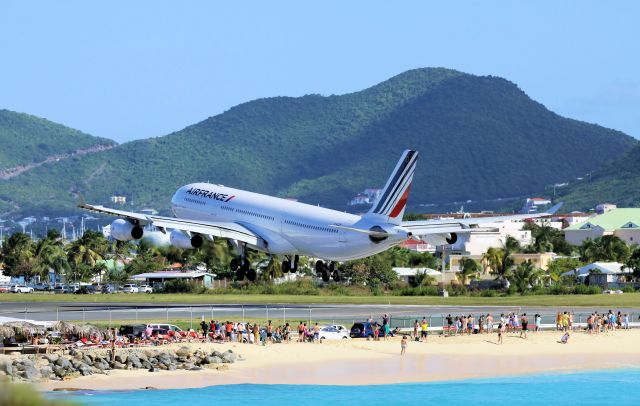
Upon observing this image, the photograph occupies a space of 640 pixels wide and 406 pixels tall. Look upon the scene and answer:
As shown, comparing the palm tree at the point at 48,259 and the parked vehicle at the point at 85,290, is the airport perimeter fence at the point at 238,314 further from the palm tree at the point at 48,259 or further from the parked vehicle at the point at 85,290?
the palm tree at the point at 48,259

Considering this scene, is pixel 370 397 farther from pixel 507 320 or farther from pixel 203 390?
pixel 507 320

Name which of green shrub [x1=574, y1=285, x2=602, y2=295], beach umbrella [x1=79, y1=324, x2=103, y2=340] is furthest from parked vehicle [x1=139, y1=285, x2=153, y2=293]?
beach umbrella [x1=79, y1=324, x2=103, y2=340]

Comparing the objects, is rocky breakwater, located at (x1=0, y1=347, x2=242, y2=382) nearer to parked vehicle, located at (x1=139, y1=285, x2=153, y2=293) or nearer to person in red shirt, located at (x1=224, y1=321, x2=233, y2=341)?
person in red shirt, located at (x1=224, y1=321, x2=233, y2=341)

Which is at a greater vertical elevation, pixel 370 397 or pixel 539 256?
pixel 539 256

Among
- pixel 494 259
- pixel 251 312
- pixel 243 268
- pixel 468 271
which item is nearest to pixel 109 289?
pixel 468 271

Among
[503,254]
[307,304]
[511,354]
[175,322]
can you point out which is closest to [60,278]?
[503,254]

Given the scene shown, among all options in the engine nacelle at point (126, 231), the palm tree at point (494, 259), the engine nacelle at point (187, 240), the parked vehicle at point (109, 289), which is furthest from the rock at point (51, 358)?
the palm tree at point (494, 259)

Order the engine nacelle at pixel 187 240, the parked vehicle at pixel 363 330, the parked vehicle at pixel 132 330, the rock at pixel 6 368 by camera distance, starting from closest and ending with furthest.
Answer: the rock at pixel 6 368 < the parked vehicle at pixel 132 330 < the parked vehicle at pixel 363 330 < the engine nacelle at pixel 187 240
